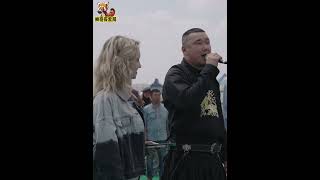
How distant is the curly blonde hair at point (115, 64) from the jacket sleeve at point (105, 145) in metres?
0.14

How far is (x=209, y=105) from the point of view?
496cm

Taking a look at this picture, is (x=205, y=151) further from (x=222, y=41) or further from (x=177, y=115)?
(x=222, y=41)

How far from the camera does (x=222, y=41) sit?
4.93m

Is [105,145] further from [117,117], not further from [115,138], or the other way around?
[117,117]

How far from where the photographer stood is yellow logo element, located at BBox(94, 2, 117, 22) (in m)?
4.87

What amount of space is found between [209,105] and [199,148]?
0.33m

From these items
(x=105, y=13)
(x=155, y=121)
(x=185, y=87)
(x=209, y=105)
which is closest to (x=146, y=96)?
(x=155, y=121)

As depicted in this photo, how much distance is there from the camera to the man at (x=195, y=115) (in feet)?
16.2

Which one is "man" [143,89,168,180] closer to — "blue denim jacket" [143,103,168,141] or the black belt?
"blue denim jacket" [143,103,168,141]

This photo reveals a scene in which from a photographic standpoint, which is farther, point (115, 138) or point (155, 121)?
point (155, 121)

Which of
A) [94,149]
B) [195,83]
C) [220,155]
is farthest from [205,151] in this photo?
[94,149]

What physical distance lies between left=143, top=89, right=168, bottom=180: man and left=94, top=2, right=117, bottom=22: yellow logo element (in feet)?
2.02

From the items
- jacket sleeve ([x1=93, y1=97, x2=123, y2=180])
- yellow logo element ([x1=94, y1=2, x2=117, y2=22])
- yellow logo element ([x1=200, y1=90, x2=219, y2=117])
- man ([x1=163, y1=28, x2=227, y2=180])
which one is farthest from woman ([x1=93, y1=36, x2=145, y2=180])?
yellow logo element ([x1=200, y1=90, x2=219, y2=117])

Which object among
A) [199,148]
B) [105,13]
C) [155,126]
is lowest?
[199,148]
